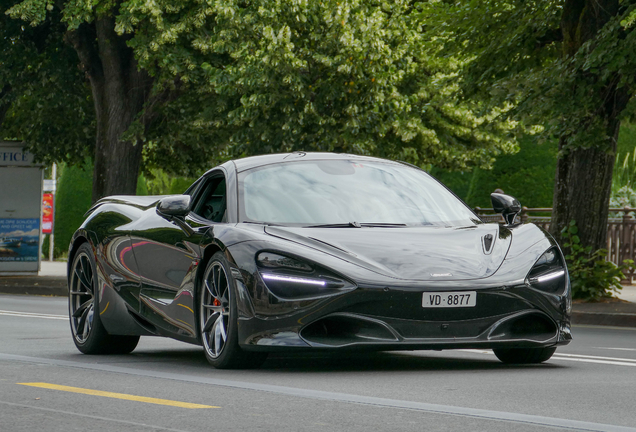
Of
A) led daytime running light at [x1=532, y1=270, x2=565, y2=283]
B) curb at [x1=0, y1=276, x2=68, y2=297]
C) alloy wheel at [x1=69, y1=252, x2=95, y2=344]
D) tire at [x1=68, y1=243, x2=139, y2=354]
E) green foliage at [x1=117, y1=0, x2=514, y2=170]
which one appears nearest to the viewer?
led daytime running light at [x1=532, y1=270, x2=565, y2=283]

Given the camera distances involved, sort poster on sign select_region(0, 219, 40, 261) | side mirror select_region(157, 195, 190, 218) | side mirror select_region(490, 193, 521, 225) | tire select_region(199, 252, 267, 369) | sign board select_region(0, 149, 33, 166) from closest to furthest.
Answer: tire select_region(199, 252, 267, 369), side mirror select_region(157, 195, 190, 218), side mirror select_region(490, 193, 521, 225), sign board select_region(0, 149, 33, 166), poster on sign select_region(0, 219, 40, 261)

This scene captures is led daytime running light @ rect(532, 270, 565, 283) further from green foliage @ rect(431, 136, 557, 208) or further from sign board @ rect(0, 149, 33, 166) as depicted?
green foliage @ rect(431, 136, 557, 208)

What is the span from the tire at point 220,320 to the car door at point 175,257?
165mm

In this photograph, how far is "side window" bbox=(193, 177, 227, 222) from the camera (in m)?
8.29

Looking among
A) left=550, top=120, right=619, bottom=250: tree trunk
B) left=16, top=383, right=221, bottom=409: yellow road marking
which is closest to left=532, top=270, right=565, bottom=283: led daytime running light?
left=16, top=383, right=221, bottom=409: yellow road marking

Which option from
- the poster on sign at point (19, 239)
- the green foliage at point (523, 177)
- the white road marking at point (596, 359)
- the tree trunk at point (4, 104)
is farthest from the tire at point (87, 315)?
the green foliage at point (523, 177)

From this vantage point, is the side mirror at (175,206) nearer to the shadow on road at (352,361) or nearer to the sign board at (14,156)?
the shadow on road at (352,361)

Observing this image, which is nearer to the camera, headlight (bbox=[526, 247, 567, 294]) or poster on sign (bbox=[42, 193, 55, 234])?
headlight (bbox=[526, 247, 567, 294])

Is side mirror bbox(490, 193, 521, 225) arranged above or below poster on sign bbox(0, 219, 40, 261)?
above

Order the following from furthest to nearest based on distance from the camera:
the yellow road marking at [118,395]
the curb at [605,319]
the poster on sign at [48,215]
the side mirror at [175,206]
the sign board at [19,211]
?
the poster on sign at [48,215] → the sign board at [19,211] → the curb at [605,319] → the side mirror at [175,206] → the yellow road marking at [118,395]

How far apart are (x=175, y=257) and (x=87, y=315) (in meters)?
1.56

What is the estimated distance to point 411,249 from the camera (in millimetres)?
7203

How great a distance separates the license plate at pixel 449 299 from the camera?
22.9 feet

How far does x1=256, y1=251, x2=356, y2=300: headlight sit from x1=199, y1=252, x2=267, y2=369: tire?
0.90ft
